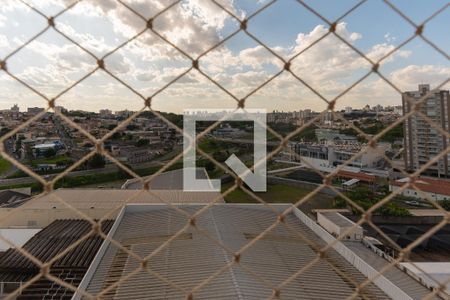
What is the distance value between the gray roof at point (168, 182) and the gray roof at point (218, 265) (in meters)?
4.08

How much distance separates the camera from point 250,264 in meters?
2.50

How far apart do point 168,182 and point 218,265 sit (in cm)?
620

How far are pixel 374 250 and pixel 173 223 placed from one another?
2.29 m

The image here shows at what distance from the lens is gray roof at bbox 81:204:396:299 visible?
2127 millimetres

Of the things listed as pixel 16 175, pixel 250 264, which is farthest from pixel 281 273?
pixel 16 175

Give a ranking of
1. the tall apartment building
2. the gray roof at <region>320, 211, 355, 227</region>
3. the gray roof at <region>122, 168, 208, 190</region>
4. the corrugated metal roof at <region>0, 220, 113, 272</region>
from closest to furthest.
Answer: the corrugated metal roof at <region>0, 220, 113, 272</region>
the gray roof at <region>320, 211, 355, 227</region>
the gray roof at <region>122, 168, 208, 190</region>
the tall apartment building

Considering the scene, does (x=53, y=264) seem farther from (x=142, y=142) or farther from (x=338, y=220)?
(x=142, y=142)

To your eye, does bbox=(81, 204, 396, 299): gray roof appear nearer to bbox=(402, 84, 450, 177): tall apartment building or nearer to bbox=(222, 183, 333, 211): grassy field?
bbox=(222, 183, 333, 211): grassy field

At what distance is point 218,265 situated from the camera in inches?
99.1

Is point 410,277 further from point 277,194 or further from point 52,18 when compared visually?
point 277,194

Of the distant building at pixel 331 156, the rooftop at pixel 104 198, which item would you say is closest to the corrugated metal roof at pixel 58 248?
the rooftop at pixel 104 198

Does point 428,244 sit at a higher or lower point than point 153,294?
lower

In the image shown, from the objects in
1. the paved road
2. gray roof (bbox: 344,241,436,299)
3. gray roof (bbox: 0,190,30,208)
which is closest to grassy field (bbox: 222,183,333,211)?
the paved road

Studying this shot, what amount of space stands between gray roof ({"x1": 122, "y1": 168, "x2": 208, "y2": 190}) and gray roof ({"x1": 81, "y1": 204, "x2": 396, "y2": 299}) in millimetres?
4082
